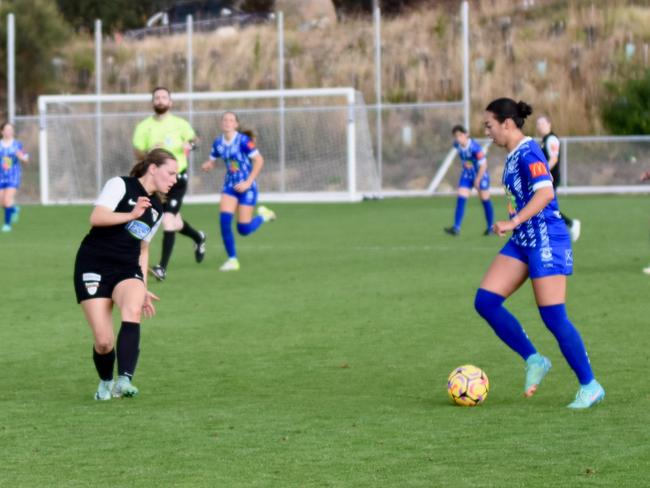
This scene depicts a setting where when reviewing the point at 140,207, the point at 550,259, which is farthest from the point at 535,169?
the point at 140,207

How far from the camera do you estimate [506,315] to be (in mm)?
7914

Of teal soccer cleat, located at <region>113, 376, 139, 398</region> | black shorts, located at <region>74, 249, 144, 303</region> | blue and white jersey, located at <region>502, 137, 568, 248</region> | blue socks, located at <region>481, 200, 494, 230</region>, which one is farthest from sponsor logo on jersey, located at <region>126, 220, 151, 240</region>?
blue socks, located at <region>481, 200, 494, 230</region>

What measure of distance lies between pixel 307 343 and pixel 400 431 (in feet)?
11.4

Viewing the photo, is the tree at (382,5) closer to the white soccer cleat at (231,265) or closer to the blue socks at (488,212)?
the blue socks at (488,212)

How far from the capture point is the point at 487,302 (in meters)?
7.84

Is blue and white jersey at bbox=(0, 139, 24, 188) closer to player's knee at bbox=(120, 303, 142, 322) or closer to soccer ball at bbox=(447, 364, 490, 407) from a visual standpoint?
player's knee at bbox=(120, 303, 142, 322)

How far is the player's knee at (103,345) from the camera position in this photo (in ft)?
26.3

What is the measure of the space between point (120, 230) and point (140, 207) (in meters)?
0.36

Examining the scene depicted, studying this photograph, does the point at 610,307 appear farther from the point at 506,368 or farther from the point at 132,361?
the point at 132,361

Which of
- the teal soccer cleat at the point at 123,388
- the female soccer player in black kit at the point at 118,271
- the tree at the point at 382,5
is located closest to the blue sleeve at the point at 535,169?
the female soccer player in black kit at the point at 118,271

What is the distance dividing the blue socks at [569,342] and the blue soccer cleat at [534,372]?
24 centimetres

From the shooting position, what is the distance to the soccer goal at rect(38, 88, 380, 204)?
3481 cm

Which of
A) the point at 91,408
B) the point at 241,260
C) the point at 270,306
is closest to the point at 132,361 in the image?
the point at 91,408

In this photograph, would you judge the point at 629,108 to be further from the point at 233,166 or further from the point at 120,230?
the point at 120,230
